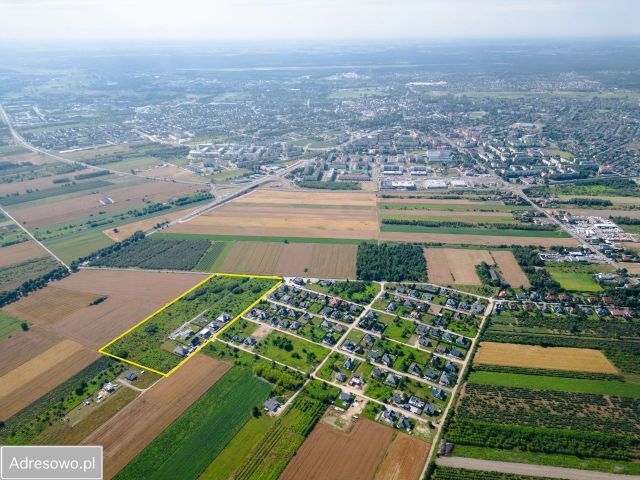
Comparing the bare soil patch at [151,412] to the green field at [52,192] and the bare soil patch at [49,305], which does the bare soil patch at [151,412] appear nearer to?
the bare soil patch at [49,305]

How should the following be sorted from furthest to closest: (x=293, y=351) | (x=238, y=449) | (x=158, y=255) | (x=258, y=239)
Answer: (x=258, y=239)
(x=158, y=255)
(x=293, y=351)
(x=238, y=449)

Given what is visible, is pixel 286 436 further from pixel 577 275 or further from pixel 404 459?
pixel 577 275

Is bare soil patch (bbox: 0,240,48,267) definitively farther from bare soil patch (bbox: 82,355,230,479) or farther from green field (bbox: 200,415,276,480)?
green field (bbox: 200,415,276,480)

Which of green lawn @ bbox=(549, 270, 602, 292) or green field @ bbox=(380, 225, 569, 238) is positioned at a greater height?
green field @ bbox=(380, 225, 569, 238)

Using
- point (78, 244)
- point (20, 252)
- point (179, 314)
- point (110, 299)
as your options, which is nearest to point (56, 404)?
point (179, 314)

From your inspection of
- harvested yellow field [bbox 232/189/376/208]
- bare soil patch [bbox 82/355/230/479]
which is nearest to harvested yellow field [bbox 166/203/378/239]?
harvested yellow field [bbox 232/189/376/208]
